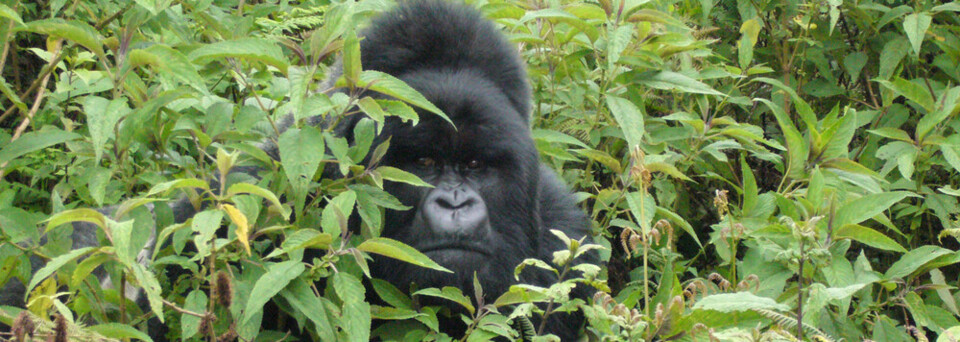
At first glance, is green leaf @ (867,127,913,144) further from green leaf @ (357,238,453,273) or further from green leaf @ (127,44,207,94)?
green leaf @ (127,44,207,94)

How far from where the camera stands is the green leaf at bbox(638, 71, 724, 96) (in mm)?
3230

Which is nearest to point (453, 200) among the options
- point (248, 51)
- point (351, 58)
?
point (351, 58)

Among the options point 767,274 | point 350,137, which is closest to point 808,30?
point 767,274

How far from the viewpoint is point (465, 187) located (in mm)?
2902

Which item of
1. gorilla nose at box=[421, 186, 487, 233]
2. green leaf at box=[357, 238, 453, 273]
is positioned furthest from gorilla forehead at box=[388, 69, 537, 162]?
green leaf at box=[357, 238, 453, 273]

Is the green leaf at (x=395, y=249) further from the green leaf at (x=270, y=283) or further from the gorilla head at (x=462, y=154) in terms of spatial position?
the gorilla head at (x=462, y=154)

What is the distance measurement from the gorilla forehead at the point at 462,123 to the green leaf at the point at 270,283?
979 millimetres

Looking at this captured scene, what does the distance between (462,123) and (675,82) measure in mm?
806

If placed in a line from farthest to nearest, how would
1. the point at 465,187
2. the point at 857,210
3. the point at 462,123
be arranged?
1. the point at 462,123
2. the point at 465,187
3. the point at 857,210

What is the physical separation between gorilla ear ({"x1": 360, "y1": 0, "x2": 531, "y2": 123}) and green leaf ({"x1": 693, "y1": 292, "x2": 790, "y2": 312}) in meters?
1.35

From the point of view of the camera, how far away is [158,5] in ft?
8.51

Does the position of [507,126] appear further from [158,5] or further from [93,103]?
[93,103]

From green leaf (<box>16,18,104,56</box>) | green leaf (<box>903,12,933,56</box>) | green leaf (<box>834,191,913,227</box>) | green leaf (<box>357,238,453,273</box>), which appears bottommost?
green leaf (<box>834,191,913,227</box>)

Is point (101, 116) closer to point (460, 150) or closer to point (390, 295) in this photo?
point (390, 295)
